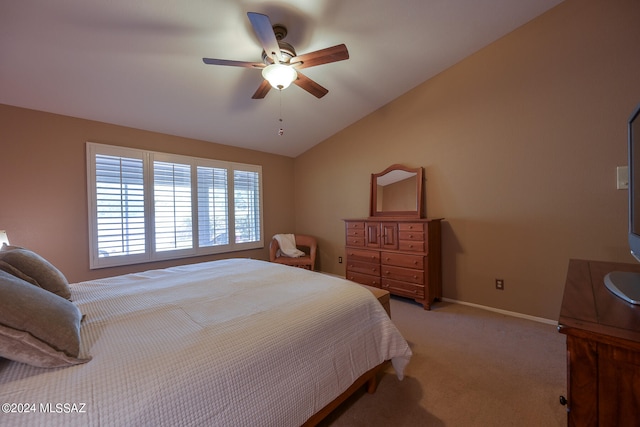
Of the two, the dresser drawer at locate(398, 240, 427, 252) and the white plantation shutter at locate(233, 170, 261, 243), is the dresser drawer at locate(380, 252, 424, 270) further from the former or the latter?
the white plantation shutter at locate(233, 170, 261, 243)

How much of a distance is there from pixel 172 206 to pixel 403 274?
3.27 m

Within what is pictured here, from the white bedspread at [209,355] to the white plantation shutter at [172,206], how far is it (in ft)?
5.61

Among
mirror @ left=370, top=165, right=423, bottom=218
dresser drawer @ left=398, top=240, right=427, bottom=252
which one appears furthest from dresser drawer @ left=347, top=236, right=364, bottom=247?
dresser drawer @ left=398, top=240, right=427, bottom=252

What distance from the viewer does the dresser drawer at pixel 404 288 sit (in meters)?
2.98

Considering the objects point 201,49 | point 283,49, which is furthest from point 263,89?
point 201,49

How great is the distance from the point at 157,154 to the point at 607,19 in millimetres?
5022

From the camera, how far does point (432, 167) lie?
10.7 ft

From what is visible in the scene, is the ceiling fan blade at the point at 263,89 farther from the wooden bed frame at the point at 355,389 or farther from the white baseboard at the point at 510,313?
the white baseboard at the point at 510,313

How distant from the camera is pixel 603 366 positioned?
66 cm

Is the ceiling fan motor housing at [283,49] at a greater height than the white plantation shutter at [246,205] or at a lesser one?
greater

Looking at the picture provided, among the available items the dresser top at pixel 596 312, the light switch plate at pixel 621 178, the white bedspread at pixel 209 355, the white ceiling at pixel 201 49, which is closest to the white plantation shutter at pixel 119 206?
the white ceiling at pixel 201 49

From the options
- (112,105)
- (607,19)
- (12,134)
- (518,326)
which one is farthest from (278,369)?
(607,19)

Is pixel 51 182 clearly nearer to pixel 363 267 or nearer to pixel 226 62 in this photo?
pixel 226 62

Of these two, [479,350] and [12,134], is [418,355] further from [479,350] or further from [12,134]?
[12,134]
